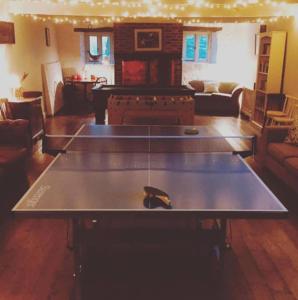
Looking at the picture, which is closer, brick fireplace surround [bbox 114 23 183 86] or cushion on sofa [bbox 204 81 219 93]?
brick fireplace surround [bbox 114 23 183 86]

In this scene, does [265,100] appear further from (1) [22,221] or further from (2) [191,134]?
(1) [22,221]

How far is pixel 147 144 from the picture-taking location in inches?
128

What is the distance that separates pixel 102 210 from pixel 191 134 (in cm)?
184

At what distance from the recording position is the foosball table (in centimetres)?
623

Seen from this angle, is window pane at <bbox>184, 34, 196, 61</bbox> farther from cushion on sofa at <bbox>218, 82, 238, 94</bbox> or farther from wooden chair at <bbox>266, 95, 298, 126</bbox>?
wooden chair at <bbox>266, 95, 298, 126</bbox>

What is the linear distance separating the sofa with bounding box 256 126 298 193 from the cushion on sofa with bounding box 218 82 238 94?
4.84m

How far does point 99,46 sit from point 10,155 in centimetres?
781

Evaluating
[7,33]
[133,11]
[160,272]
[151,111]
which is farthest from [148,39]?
[160,272]

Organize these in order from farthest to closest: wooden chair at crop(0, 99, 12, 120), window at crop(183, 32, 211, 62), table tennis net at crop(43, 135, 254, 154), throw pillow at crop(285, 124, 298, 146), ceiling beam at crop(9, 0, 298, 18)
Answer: window at crop(183, 32, 211, 62)
ceiling beam at crop(9, 0, 298, 18)
wooden chair at crop(0, 99, 12, 120)
throw pillow at crop(285, 124, 298, 146)
table tennis net at crop(43, 135, 254, 154)

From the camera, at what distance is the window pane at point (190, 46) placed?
36.8 ft

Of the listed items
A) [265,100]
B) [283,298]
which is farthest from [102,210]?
[265,100]

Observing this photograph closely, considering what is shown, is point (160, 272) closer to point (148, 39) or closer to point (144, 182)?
point (144, 182)

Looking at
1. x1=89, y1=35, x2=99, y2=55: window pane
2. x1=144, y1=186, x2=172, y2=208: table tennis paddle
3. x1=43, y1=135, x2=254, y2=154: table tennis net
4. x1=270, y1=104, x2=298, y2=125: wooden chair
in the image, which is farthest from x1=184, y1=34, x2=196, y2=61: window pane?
x1=144, y1=186, x2=172, y2=208: table tennis paddle

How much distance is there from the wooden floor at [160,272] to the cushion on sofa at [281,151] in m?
0.85
